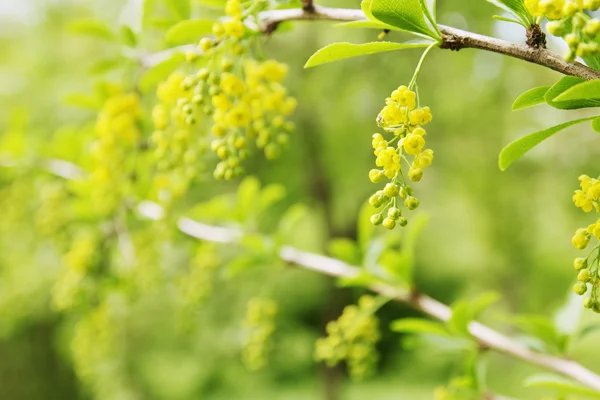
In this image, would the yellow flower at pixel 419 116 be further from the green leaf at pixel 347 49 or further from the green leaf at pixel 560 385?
the green leaf at pixel 560 385

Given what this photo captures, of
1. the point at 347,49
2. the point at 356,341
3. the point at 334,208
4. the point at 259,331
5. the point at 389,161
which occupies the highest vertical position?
the point at 347,49

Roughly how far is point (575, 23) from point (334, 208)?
4643 mm

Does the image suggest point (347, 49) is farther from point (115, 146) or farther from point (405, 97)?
point (115, 146)

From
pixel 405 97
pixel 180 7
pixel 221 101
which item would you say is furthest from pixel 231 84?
pixel 405 97

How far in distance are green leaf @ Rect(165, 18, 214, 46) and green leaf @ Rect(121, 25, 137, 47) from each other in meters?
0.28

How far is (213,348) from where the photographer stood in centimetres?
737

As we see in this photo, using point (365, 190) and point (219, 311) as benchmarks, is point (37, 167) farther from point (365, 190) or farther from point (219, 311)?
point (219, 311)

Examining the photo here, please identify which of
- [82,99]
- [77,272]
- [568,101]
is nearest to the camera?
[568,101]

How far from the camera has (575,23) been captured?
0.52 metres

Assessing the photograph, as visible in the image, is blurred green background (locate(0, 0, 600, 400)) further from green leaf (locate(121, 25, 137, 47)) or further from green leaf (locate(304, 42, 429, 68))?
green leaf (locate(304, 42, 429, 68))

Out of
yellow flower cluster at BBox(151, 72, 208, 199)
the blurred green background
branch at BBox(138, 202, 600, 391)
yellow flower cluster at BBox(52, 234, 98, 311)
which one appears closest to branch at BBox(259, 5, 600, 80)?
the blurred green background

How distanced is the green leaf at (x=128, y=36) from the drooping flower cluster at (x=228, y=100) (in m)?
0.15

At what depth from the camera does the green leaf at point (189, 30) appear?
921 millimetres

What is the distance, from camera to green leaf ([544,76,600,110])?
609 mm
